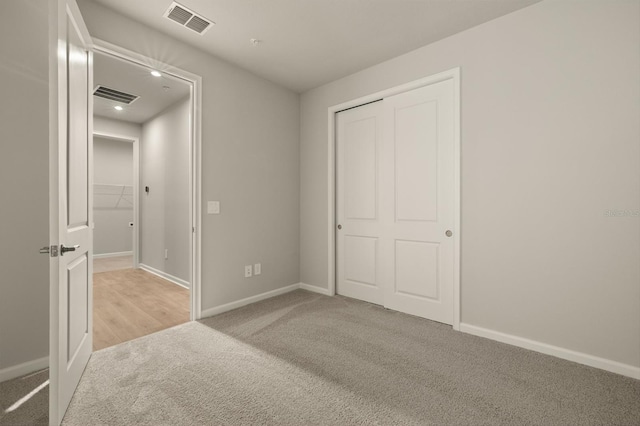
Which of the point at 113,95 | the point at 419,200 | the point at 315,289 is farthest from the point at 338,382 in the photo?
the point at 113,95

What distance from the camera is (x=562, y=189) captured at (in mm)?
2162

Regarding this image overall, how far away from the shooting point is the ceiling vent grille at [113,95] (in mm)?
3859

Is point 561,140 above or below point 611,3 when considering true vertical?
below

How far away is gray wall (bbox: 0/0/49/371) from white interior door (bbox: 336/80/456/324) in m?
2.69

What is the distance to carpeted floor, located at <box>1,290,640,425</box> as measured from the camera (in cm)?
157

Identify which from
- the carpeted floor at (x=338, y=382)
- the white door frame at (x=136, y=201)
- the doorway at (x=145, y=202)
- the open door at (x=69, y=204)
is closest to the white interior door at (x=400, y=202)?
the carpeted floor at (x=338, y=382)

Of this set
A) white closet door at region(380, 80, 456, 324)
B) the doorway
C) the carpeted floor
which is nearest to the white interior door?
white closet door at region(380, 80, 456, 324)

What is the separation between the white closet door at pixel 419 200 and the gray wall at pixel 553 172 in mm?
175

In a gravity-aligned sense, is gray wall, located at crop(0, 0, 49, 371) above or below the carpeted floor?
above

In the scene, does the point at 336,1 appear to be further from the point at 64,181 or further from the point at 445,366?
the point at 445,366

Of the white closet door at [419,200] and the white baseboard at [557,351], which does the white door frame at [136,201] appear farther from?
the white baseboard at [557,351]

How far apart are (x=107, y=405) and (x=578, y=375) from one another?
2903 millimetres

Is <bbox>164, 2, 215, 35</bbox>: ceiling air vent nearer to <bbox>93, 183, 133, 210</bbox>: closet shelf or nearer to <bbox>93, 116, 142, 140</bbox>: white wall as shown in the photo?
<bbox>93, 116, 142, 140</bbox>: white wall

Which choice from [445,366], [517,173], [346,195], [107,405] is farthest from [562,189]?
[107,405]
